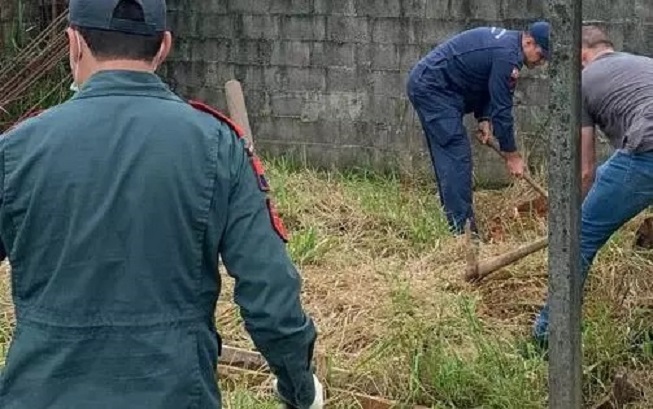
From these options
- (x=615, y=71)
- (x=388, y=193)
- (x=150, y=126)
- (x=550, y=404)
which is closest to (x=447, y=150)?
(x=388, y=193)

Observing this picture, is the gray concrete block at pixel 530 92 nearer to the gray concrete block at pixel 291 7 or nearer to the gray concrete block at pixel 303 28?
the gray concrete block at pixel 303 28

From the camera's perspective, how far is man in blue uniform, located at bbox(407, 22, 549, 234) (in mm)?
6820

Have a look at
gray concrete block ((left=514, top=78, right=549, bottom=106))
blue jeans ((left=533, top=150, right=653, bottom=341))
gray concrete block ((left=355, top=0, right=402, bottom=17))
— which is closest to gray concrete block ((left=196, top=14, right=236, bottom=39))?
gray concrete block ((left=355, top=0, right=402, bottom=17))

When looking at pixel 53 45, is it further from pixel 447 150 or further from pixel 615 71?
pixel 615 71

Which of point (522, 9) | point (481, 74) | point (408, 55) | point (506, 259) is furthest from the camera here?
point (408, 55)

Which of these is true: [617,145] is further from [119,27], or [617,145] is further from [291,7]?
[291,7]

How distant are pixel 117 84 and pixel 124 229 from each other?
278 mm

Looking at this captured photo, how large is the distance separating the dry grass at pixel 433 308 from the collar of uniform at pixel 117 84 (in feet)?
7.31

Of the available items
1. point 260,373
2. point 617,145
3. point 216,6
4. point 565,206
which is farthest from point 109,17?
point 216,6

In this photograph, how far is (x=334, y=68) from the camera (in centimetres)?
870

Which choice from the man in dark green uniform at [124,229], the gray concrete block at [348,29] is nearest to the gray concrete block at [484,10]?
the gray concrete block at [348,29]

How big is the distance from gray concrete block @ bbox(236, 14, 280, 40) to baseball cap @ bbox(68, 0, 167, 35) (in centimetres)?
649

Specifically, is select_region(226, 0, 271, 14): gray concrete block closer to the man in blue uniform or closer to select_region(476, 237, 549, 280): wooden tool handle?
the man in blue uniform

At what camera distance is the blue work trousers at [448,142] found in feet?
23.2
